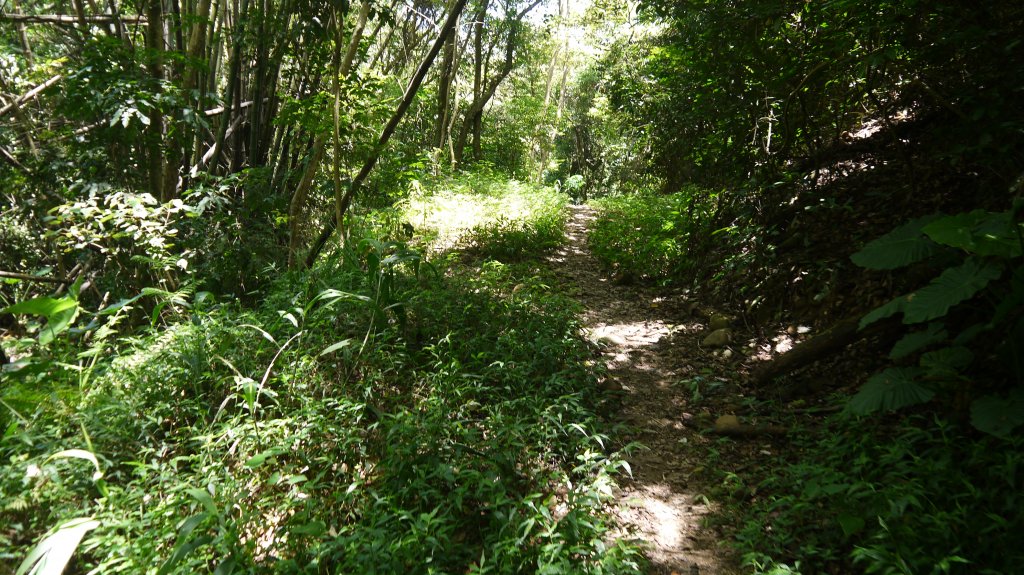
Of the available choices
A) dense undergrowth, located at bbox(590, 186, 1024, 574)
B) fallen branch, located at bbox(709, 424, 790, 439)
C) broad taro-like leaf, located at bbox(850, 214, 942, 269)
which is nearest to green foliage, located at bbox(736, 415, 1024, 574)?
dense undergrowth, located at bbox(590, 186, 1024, 574)

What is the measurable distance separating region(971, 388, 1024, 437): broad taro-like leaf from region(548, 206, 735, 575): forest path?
131 centimetres

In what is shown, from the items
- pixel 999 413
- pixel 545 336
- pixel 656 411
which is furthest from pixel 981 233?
pixel 545 336

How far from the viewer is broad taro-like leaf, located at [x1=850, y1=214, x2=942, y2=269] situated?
9.59 feet

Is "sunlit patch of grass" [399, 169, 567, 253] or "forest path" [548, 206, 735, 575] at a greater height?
"sunlit patch of grass" [399, 169, 567, 253]

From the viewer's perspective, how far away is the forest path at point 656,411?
2.58m

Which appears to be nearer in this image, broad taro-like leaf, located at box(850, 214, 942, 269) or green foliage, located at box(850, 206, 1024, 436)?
green foliage, located at box(850, 206, 1024, 436)

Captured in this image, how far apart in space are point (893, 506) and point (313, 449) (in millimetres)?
2732

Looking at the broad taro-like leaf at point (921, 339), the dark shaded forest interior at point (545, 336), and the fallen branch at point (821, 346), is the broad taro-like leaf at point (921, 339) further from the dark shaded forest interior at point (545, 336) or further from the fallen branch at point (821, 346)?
the fallen branch at point (821, 346)

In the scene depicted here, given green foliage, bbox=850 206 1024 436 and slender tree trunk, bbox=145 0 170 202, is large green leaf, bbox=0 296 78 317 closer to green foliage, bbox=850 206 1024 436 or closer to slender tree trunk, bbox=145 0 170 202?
slender tree trunk, bbox=145 0 170 202

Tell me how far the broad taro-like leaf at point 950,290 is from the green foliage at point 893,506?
58cm

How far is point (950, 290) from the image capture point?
103 inches

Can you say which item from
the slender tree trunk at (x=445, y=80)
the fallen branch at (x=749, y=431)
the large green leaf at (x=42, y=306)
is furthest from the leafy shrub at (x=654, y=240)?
the large green leaf at (x=42, y=306)

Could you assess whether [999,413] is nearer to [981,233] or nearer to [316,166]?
[981,233]

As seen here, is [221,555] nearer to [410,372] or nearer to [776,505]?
[410,372]
